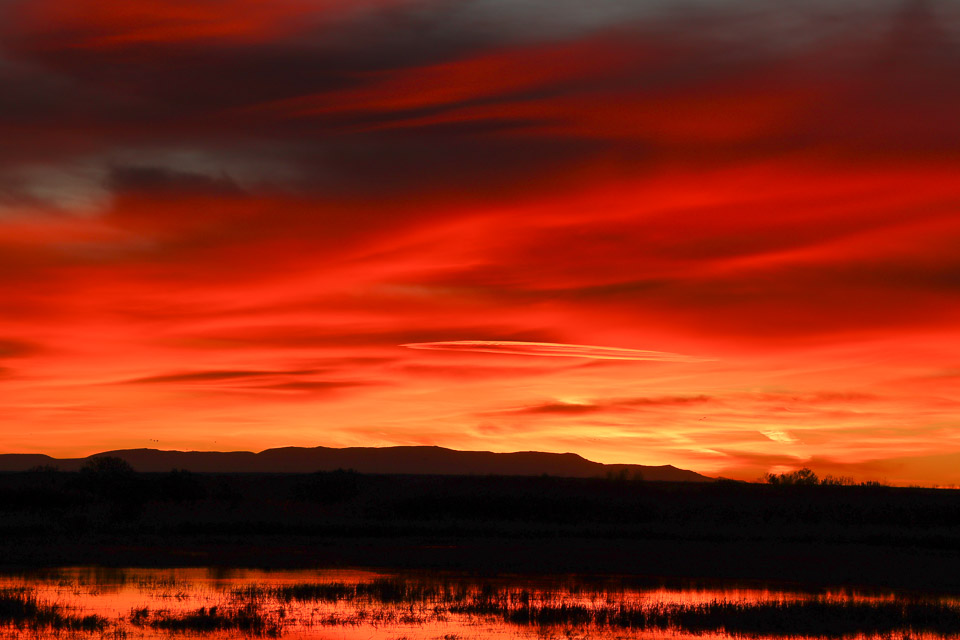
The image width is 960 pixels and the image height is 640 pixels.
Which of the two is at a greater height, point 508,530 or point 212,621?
point 508,530

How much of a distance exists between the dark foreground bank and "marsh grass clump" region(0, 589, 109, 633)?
12.8 metres

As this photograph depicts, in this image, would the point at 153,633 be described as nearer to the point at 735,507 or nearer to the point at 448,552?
the point at 448,552

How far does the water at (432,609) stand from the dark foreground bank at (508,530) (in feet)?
16.9

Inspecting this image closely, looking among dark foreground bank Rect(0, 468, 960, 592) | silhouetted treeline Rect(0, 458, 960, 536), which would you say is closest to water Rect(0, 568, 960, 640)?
dark foreground bank Rect(0, 468, 960, 592)

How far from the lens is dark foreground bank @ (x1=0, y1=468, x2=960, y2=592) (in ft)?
148

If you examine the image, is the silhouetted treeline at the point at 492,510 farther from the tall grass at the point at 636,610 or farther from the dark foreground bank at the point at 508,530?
the tall grass at the point at 636,610

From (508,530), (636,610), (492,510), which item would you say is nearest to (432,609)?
(636,610)

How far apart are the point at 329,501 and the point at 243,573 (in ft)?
182

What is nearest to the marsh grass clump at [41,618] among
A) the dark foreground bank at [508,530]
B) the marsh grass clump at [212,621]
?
the marsh grass clump at [212,621]

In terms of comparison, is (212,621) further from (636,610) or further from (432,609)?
(636,610)

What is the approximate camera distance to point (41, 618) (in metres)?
27.7

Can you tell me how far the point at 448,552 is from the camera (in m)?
50.3

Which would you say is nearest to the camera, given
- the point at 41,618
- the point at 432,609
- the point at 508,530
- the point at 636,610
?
the point at 41,618

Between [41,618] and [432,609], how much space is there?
10.2 metres
